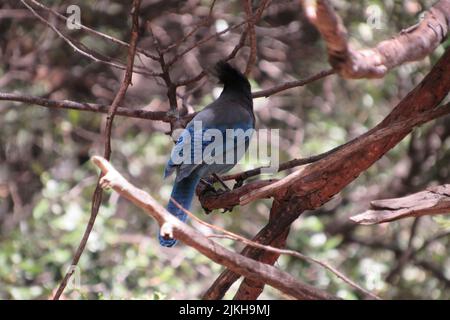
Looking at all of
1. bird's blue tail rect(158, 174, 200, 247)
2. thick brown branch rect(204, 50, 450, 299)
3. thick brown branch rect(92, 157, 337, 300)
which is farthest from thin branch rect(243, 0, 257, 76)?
thick brown branch rect(92, 157, 337, 300)

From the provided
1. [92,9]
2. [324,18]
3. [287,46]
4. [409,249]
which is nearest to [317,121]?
[287,46]

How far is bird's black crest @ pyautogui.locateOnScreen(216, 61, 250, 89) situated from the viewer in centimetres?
449

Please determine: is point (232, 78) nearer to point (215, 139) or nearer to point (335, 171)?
point (215, 139)

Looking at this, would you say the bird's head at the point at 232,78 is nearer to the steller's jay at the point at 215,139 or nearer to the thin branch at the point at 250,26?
the steller's jay at the point at 215,139

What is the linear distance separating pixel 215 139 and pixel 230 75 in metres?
0.47

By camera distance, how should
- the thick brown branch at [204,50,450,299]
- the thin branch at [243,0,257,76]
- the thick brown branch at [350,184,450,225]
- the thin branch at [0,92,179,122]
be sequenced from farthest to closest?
the thin branch at [0,92,179,122]
the thin branch at [243,0,257,76]
the thick brown branch at [204,50,450,299]
the thick brown branch at [350,184,450,225]

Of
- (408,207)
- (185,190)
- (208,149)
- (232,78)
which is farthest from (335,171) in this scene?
(232,78)

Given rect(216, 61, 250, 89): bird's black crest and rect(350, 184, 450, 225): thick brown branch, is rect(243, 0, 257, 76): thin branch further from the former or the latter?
rect(350, 184, 450, 225): thick brown branch

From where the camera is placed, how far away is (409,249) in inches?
240

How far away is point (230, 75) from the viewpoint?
4.56 m

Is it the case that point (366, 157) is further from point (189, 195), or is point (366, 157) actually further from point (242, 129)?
point (242, 129)

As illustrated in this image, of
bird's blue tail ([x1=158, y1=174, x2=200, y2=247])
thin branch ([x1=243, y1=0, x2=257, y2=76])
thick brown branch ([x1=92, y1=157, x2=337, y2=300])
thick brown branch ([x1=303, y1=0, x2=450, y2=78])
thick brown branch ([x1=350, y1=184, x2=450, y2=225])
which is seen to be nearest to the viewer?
thick brown branch ([x1=303, y1=0, x2=450, y2=78])
